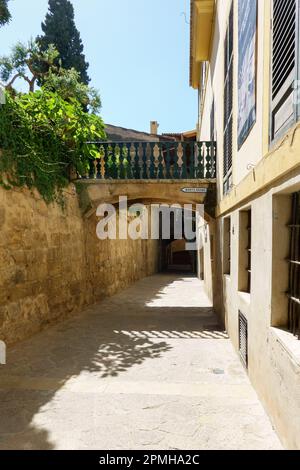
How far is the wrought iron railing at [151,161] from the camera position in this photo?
824 cm

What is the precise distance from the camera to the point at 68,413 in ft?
10.8

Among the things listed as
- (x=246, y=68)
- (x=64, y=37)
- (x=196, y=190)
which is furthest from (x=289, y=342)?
(x=64, y=37)

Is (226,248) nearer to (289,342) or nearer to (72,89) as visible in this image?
(289,342)

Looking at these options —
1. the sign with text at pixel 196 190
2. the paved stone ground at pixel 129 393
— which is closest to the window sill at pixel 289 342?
the paved stone ground at pixel 129 393

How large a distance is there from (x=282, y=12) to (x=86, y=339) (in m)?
5.63

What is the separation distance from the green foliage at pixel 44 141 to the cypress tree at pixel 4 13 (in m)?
7.77

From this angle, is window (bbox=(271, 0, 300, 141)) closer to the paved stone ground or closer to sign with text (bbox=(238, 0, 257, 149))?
sign with text (bbox=(238, 0, 257, 149))

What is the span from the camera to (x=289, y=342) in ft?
8.72

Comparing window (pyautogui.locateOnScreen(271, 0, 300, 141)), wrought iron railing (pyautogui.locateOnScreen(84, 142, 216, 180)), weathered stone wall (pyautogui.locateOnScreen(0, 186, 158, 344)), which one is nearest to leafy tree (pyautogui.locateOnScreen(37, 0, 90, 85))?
wrought iron railing (pyautogui.locateOnScreen(84, 142, 216, 180))

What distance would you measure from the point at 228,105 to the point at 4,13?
35.5 feet

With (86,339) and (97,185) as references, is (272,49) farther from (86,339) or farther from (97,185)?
(97,185)

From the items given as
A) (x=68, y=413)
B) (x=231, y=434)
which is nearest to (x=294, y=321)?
(x=231, y=434)

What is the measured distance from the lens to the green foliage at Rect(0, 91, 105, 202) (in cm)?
556

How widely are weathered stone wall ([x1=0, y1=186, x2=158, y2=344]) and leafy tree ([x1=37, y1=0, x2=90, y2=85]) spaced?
14769 millimetres
